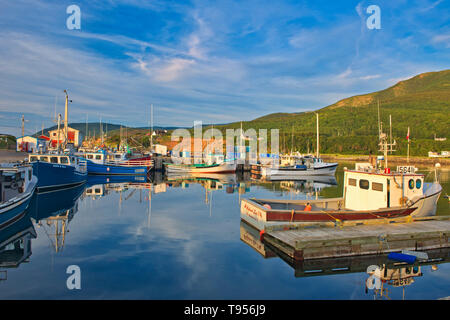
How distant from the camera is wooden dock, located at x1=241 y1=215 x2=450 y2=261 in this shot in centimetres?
1215

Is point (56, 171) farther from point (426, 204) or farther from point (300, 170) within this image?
point (300, 170)

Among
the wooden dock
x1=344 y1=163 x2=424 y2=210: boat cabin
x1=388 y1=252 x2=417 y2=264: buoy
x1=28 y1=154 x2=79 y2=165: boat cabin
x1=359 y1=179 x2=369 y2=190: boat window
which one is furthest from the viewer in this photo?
x1=28 y1=154 x2=79 y2=165: boat cabin

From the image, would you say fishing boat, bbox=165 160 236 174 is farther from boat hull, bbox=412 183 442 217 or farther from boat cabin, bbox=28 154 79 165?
boat hull, bbox=412 183 442 217

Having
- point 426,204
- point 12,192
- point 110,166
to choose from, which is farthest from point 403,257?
point 110,166

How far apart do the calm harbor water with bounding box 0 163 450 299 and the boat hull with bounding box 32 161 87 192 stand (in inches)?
350

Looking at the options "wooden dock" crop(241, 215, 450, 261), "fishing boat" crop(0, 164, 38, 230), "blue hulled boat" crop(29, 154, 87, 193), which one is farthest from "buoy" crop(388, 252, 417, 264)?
"blue hulled boat" crop(29, 154, 87, 193)

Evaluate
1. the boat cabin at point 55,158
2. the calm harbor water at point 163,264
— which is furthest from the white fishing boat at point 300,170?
the calm harbor water at point 163,264

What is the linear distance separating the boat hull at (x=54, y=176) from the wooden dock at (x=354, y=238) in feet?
76.2

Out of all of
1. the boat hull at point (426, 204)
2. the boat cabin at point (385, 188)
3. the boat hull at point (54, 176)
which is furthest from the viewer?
the boat hull at point (54, 176)

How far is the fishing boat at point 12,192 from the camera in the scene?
53.5 ft

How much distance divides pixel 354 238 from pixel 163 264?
7673 mm

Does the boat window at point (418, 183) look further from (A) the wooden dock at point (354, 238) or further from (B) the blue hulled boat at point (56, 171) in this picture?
(B) the blue hulled boat at point (56, 171)
